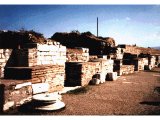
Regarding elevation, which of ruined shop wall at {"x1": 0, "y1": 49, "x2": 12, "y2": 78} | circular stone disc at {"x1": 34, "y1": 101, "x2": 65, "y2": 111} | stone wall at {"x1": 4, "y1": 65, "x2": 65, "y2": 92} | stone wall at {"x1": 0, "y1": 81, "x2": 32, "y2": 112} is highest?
ruined shop wall at {"x1": 0, "y1": 49, "x2": 12, "y2": 78}

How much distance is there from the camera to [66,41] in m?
28.0

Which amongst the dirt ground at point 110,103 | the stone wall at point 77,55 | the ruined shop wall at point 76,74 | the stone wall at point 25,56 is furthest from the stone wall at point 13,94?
the stone wall at point 77,55

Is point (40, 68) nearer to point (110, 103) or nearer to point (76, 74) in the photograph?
point (110, 103)

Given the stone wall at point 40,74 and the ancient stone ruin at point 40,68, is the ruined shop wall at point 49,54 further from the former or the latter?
the stone wall at point 40,74

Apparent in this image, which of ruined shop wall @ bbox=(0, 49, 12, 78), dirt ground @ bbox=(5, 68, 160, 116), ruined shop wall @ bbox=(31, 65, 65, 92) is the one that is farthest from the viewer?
ruined shop wall @ bbox=(0, 49, 12, 78)

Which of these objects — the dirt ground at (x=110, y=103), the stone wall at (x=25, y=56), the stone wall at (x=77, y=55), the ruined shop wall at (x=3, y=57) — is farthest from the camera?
the stone wall at (x=77, y=55)

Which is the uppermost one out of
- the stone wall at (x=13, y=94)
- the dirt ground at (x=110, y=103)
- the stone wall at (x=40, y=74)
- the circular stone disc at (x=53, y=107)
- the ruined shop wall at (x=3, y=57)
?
the ruined shop wall at (x=3, y=57)

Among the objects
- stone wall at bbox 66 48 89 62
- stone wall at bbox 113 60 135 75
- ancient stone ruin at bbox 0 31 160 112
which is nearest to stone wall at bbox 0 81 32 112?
ancient stone ruin at bbox 0 31 160 112

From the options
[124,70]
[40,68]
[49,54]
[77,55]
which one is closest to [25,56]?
[40,68]

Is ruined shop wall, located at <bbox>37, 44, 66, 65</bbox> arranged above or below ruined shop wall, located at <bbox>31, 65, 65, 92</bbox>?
above

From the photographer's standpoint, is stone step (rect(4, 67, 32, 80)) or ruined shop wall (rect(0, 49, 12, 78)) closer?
stone step (rect(4, 67, 32, 80))

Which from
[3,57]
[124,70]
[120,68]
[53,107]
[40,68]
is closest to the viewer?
[53,107]

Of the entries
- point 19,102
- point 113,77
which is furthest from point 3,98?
point 113,77

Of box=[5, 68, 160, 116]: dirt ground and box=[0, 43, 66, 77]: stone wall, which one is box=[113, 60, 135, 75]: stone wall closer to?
box=[5, 68, 160, 116]: dirt ground
